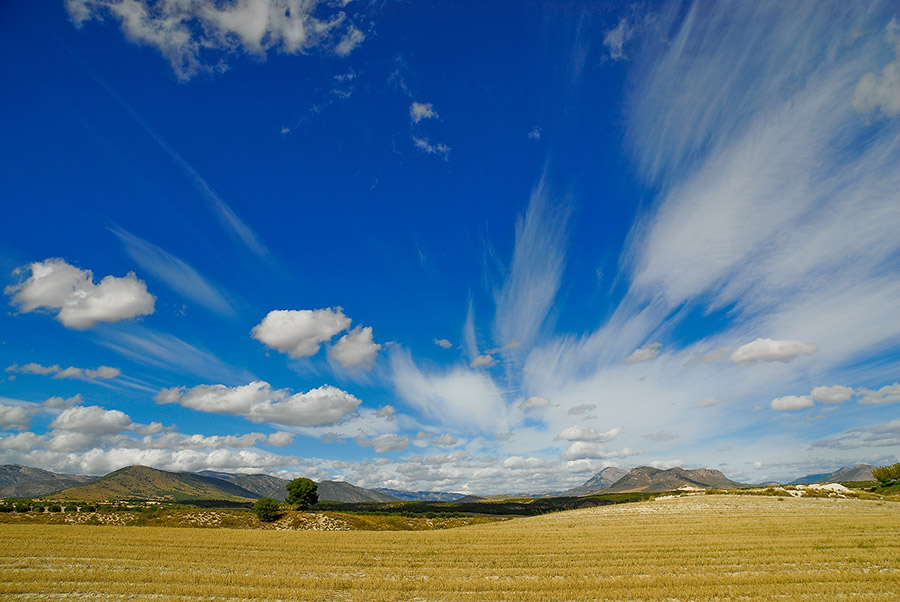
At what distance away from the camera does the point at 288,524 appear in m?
86.6

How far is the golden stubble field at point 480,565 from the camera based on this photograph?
Answer: 2264cm

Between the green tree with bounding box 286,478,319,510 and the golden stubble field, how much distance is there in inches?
3506

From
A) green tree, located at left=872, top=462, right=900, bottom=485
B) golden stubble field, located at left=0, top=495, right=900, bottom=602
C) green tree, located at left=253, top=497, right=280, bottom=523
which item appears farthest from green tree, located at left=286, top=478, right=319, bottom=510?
green tree, located at left=872, top=462, right=900, bottom=485

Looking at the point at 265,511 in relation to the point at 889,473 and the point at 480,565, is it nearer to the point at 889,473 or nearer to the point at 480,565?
the point at 480,565

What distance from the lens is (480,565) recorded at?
104ft

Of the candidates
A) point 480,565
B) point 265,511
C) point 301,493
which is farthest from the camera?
point 301,493

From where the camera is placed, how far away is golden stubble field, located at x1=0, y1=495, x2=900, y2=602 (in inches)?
891

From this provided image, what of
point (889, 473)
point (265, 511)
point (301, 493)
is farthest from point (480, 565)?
point (889, 473)

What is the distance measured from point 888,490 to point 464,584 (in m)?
142

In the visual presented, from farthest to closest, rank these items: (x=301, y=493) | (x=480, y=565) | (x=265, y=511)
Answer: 1. (x=301, y=493)
2. (x=265, y=511)
3. (x=480, y=565)

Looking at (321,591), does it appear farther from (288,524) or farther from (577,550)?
(288,524)

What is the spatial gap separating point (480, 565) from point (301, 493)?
394ft

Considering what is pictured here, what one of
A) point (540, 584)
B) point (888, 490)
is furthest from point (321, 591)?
point (888, 490)

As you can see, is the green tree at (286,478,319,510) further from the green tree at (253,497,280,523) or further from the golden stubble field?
the golden stubble field
